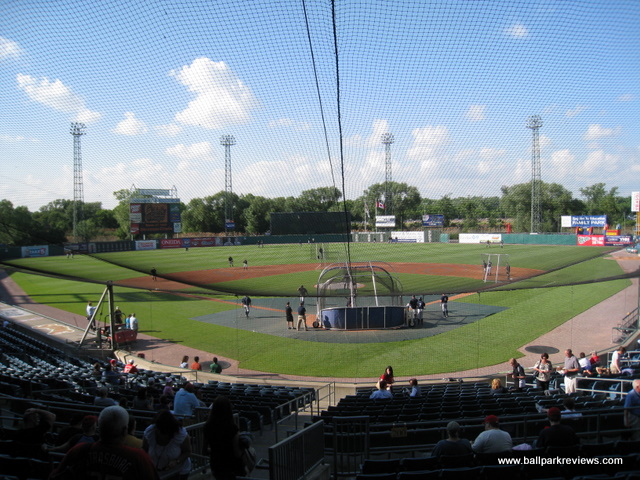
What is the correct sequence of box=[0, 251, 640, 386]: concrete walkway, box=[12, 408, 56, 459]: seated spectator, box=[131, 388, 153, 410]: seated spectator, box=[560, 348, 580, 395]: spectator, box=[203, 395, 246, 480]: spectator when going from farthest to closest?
box=[0, 251, 640, 386]: concrete walkway
box=[560, 348, 580, 395]: spectator
box=[131, 388, 153, 410]: seated spectator
box=[12, 408, 56, 459]: seated spectator
box=[203, 395, 246, 480]: spectator

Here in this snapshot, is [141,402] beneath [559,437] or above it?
beneath

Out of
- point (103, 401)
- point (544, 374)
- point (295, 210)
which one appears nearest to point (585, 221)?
point (544, 374)

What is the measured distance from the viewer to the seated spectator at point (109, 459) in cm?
216

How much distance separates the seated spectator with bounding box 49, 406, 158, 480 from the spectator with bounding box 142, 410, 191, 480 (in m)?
0.81

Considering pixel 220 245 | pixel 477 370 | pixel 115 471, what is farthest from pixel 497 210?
pixel 220 245

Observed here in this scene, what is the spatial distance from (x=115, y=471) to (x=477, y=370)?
11272 mm

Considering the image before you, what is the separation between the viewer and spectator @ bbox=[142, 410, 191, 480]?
10.0 ft

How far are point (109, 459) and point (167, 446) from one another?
3.19 ft

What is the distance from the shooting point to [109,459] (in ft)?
7.15

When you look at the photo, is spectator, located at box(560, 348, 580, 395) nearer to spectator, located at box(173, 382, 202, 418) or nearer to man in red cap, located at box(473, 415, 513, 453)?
man in red cap, located at box(473, 415, 513, 453)

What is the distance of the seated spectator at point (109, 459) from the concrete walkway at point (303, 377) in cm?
812

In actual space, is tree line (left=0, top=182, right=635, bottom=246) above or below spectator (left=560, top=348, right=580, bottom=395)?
above

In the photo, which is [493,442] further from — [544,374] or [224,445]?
[544,374]

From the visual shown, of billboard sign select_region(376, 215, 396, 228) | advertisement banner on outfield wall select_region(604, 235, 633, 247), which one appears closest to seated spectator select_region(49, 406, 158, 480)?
billboard sign select_region(376, 215, 396, 228)
